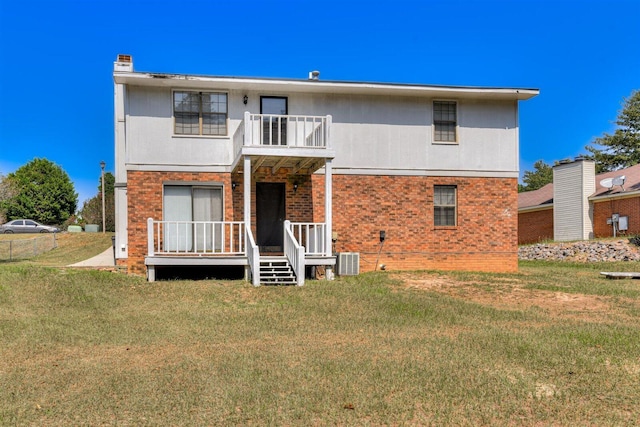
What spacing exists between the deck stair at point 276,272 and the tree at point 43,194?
46662 millimetres

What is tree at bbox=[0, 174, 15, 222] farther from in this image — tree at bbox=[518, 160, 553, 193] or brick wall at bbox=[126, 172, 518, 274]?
tree at bbox=[518, 160, 553, 193]

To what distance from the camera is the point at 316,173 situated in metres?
15.4

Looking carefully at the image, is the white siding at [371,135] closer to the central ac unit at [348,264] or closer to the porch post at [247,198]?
the porch post at [247,198]

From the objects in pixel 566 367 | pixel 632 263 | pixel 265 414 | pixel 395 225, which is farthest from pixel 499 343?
pixel 632 263

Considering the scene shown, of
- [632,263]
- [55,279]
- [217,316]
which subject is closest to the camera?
[217,316]

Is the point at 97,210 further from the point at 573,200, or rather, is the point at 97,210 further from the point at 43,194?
the point at 573,200

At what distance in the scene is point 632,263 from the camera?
2039 centimetres

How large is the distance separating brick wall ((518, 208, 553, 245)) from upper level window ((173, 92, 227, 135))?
22.3 m

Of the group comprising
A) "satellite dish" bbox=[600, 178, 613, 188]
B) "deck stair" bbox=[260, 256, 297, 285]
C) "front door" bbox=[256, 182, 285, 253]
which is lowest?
"deck stair" bbox=[260, 256, 297, 285]

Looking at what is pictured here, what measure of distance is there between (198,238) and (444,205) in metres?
6.98

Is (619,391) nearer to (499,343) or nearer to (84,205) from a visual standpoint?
(499,343)

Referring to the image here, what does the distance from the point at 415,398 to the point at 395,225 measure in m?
10.7

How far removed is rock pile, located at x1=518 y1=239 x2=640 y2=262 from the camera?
22.5 meters

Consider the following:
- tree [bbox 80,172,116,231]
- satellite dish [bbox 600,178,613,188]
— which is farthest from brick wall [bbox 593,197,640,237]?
tree [bbox 80,172,116,231]
